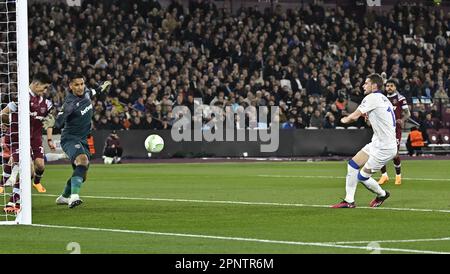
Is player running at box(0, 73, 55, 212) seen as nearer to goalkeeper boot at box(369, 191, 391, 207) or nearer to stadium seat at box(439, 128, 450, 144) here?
goalkeeper boot at box(369, 191, 391, 207)

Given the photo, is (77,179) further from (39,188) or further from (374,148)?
(39,188)

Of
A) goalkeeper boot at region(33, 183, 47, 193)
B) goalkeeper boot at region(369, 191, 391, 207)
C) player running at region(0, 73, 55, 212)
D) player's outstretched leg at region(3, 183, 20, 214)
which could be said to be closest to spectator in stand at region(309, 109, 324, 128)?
player running at region(0, 73, 55, 212)

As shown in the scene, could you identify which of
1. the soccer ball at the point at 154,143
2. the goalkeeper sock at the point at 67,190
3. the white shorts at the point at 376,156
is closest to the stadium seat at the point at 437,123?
the soccer ball at the point at 154,143

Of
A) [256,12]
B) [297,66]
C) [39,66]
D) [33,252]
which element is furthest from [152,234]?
[256,12]

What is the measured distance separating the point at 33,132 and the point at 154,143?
1753 cm

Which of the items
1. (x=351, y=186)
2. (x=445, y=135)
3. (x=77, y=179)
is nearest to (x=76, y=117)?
(x=77, y=179)

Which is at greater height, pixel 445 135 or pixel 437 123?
pixel 437 123

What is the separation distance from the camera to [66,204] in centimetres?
1836

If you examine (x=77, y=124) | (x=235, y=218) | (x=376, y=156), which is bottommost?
(x=235, y=218)

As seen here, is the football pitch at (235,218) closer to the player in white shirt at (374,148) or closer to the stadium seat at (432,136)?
the player in white shirt at (374,148)

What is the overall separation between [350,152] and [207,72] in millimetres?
6637

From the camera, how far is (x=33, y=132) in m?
20.7

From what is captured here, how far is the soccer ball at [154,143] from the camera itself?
38312 mm

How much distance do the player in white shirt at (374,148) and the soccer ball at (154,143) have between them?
21.1 meters
